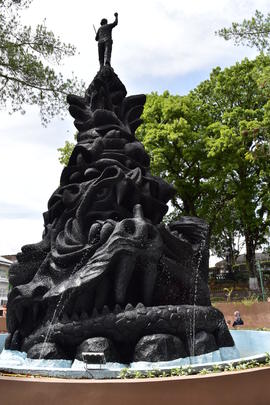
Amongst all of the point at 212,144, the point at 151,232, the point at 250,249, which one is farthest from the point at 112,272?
the point at 250,249

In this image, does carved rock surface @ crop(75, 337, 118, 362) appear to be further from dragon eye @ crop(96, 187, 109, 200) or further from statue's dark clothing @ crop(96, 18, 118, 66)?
statue's dark clothing @ crop(96, 18, 118, 66)

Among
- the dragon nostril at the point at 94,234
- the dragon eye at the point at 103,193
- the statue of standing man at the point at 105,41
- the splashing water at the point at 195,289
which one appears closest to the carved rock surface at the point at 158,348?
the splashing water at the point at 195,289

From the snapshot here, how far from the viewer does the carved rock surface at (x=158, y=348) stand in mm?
4852

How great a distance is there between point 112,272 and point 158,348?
1.19 meters

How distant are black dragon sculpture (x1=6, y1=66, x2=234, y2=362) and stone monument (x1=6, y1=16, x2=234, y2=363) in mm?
15

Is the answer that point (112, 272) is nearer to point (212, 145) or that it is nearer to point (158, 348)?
point (158, 348)

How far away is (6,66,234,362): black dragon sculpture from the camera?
5.20 m

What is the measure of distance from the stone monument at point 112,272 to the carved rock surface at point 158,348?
0.04ft

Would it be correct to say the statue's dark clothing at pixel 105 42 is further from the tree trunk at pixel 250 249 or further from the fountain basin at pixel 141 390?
the tree trunk at pixel 250 249

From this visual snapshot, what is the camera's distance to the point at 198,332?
538cm

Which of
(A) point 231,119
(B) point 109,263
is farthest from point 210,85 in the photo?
(B) point 109,263

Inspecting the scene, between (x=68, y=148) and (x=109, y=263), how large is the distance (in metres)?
19.6

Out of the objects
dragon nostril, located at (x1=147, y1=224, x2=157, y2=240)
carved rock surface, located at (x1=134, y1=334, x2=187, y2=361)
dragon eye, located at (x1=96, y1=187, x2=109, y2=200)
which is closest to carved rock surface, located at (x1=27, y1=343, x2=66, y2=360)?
carved rock surface, located at (x1=134, y1=334, x2=187, y2=361)

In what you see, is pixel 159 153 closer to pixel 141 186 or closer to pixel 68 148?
pixel 68 148
